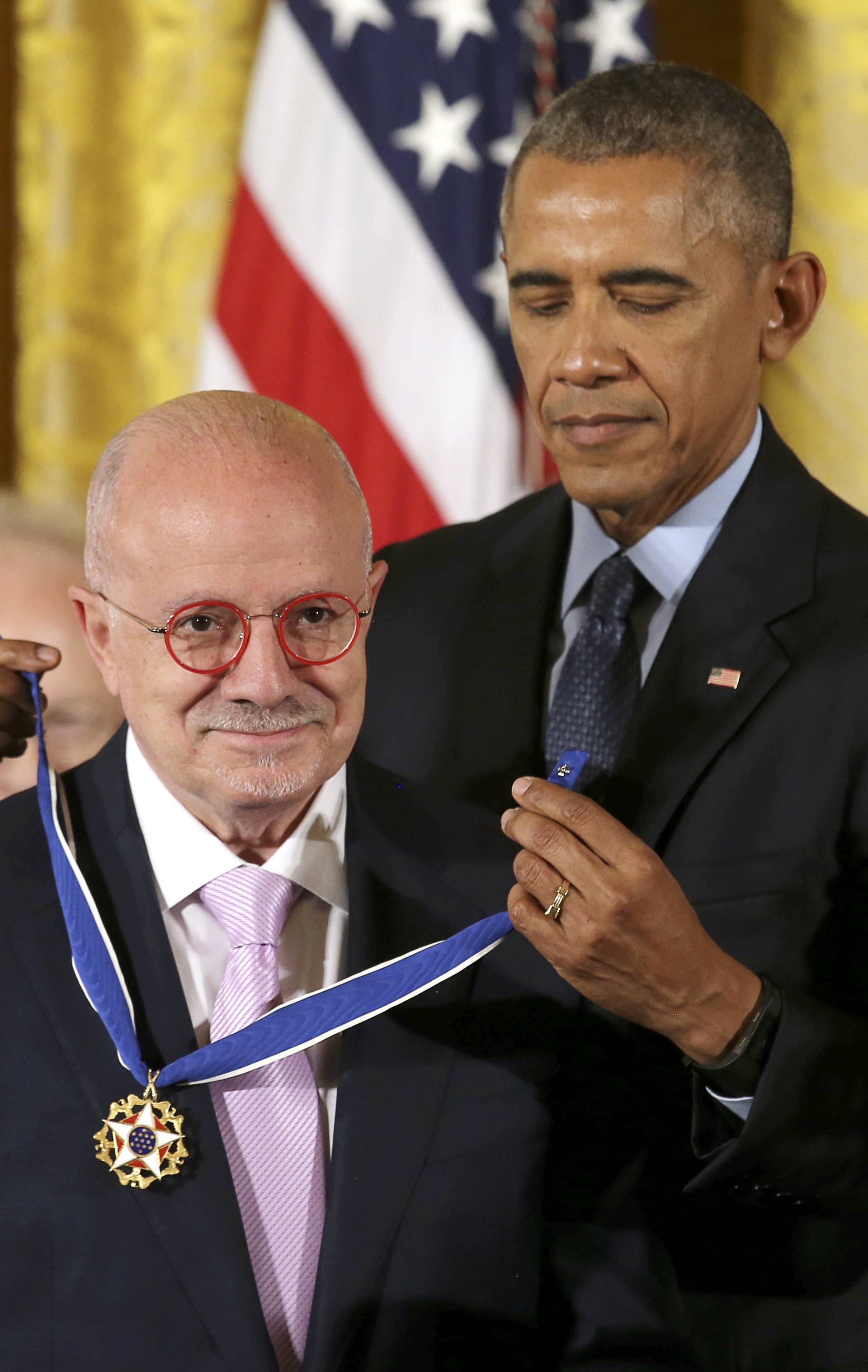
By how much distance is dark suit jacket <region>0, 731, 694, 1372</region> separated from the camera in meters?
1.39

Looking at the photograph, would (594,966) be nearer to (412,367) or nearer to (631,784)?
(631,784)

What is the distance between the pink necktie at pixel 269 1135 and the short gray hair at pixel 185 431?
1.16 ft

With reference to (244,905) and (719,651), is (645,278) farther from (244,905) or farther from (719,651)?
(244,905)

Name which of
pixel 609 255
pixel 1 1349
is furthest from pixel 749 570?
pixel 1 1349

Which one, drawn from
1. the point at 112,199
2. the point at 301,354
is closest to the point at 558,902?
the point at 301,354

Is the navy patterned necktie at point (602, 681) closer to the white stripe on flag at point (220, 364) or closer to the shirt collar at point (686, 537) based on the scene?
the shirt collar at point (686, 537)

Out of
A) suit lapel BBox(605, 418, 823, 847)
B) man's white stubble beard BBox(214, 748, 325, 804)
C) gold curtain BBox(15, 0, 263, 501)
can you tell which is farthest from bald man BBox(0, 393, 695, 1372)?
gold curtain BBox(15, 0, 263, 501)

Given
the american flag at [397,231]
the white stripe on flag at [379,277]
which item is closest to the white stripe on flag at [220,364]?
the american flag at [397,231]

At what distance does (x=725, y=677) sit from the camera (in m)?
2.03

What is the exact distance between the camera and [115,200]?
152 inches

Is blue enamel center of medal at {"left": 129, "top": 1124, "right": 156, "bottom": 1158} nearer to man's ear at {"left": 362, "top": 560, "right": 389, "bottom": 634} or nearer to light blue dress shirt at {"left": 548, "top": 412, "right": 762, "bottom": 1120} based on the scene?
man's ear at {"left": 362, "top": 560, "right": 389, "bottom": 634}

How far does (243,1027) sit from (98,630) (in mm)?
414

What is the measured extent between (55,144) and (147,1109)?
2966 mm

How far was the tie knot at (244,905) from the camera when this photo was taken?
155cm
